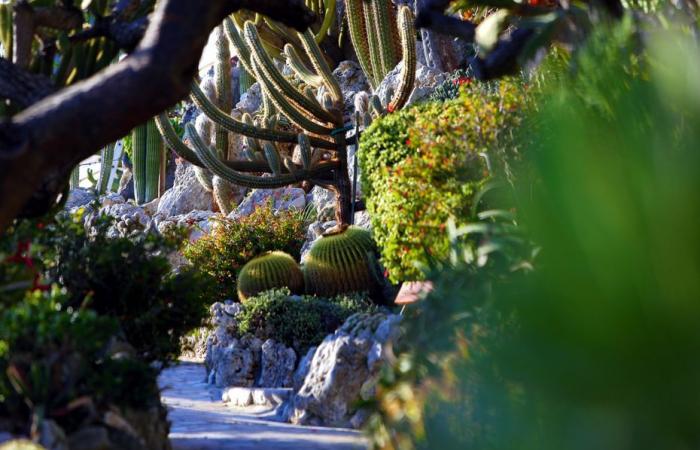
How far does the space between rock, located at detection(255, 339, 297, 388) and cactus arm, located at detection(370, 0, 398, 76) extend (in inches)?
317

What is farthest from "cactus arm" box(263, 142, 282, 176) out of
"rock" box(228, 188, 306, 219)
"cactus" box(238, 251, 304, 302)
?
"rock" box(228, 188, 306, 219)

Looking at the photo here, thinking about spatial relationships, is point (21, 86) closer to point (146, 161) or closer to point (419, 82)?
point (419, 82)

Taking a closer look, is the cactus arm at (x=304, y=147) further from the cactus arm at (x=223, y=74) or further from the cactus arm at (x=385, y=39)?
the cactus arm at (x=223, y=74)

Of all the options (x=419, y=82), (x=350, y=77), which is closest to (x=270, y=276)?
(x=419, y=82)

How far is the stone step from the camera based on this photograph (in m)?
7.04

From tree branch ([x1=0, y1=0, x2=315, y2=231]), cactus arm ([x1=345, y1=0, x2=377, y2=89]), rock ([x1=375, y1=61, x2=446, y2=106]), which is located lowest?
tree branch ([x1=0, y1=0, x2=315, y2=231])

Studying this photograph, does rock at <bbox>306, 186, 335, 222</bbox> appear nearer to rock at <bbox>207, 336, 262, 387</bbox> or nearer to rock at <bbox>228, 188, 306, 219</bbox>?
rock at <bbox>228, 188, 306, 219</bbox>

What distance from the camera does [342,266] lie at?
1009 centimetres

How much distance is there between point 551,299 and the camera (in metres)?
1.81

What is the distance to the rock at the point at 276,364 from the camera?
821 cm

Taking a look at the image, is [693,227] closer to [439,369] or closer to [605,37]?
[605,37]

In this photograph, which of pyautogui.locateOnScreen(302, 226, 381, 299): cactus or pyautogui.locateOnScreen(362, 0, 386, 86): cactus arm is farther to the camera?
pyautogui.locateOnScreen(362, 0, 386, 86): cactus arm

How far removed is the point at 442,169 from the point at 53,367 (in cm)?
375

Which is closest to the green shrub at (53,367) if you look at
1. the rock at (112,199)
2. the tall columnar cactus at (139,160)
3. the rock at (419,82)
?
the rock at (419,82)
